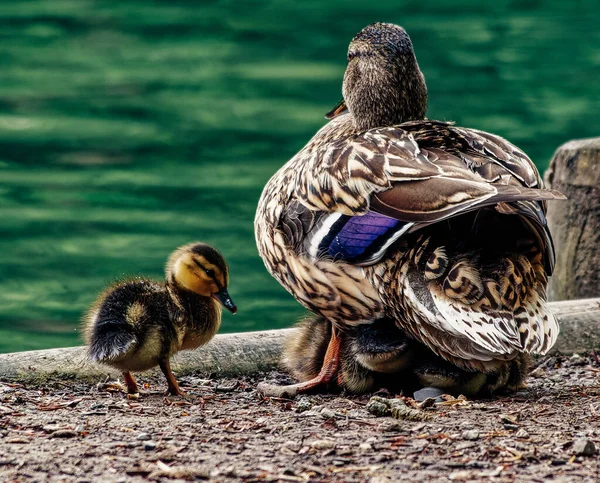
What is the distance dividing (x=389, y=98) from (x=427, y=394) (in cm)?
155

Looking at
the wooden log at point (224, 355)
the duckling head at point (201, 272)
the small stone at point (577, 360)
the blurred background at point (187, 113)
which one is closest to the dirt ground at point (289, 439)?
the wooden log at point (224, 355)

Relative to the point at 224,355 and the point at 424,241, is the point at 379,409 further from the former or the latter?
the point at 224,355

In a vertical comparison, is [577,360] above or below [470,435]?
below

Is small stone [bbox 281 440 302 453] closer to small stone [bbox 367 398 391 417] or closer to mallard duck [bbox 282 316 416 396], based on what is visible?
small stone [bbox 367 398 391 417]

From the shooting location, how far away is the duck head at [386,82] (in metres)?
5.46

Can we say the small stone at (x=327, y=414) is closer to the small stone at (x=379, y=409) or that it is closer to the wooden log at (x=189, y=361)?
the small stone at (x=379, y=409)

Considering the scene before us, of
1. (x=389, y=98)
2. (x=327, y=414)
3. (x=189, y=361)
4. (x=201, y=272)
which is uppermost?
(x=389, y=98)

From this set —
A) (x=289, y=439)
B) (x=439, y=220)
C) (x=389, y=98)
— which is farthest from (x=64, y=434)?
(x=389, y=98)

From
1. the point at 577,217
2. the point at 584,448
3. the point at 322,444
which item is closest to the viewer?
the point at 584,448

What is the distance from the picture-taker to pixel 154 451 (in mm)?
3664

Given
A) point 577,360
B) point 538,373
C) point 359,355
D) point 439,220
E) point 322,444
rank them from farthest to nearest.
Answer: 1. point 577,360
2. point 538,373
3. point 359,355
4. point 439,220
5. point 322,444

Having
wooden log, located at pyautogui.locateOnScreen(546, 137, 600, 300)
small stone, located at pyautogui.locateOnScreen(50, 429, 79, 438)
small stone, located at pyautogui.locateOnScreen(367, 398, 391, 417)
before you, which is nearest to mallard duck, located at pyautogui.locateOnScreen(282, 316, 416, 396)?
small stone, located at pyautogui.locateOnScreen(367, 398, 391, 417)

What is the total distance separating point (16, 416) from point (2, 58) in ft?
40.9

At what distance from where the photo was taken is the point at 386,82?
215 inches
